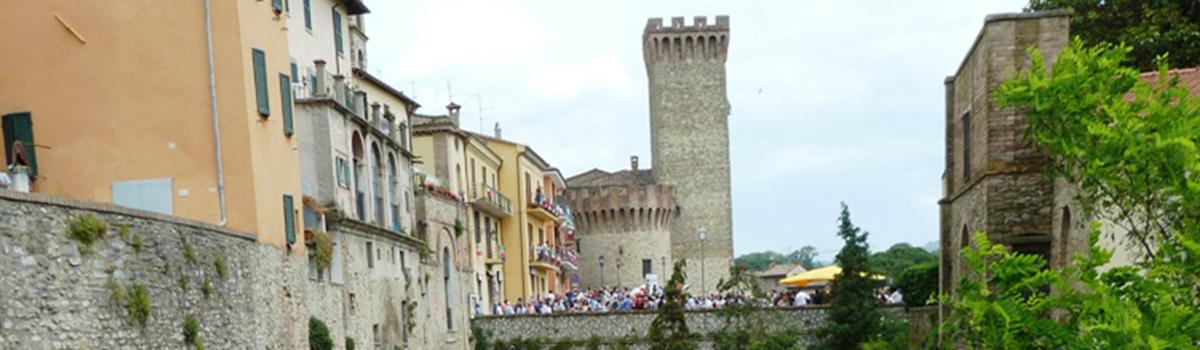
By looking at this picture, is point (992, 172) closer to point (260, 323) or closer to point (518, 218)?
point (260, 323)

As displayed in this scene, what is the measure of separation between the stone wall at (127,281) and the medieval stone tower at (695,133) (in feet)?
181

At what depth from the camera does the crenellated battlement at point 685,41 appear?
74812 mm

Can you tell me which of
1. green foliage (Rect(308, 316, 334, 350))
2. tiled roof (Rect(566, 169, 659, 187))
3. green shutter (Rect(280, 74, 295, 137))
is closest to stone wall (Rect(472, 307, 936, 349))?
green foliage (Rect(308, 316, 334, 350))

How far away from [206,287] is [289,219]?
4.18 meters

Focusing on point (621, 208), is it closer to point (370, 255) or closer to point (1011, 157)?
point (370, 255)

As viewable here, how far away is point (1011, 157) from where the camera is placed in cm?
1825

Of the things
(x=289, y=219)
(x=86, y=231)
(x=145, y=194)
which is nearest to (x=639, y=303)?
(x=289, y=219)

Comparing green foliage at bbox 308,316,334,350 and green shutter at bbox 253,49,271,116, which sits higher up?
green shutter at bbox 253,49,271,116

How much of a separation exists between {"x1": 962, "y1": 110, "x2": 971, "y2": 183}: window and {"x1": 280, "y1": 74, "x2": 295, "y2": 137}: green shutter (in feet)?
36.5

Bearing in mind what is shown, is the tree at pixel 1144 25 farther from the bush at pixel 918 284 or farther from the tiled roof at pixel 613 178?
the tiled roof at pixel 613 178

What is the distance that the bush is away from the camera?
33.6 metres

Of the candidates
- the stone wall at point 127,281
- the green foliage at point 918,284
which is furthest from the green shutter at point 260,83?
the green foliage at point 918,284

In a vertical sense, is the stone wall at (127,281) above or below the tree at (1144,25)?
below

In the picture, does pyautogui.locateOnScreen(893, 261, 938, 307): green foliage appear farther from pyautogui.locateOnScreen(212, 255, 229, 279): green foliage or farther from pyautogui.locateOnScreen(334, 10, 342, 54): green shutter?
pyautogui.locateOnScreen(212, 255, 229, 279): green foliage
